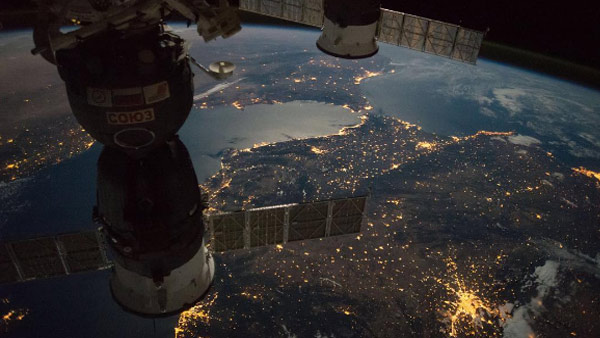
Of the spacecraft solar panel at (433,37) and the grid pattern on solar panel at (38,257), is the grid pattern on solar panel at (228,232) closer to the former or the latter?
the grid pattern on solar panel at (38,257)

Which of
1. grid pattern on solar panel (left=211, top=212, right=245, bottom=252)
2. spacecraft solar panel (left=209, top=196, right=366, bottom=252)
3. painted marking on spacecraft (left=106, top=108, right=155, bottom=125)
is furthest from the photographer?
spacecraft solar panel (left=209, top=196, right=366, bottom=252)

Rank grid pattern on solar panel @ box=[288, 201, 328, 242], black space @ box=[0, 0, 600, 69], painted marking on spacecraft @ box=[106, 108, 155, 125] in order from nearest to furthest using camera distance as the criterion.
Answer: painted marking on spacecraft @ box=[106, 108, 155, 125] → grid pattern on solar panel @ box=[288, 201, 328, 242] → black space @ box=[0, 0, 600, 69]

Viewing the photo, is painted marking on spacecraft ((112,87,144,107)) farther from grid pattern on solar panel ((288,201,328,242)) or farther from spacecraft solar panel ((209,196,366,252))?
grid pattern on solar panel ((288,201,328,242))

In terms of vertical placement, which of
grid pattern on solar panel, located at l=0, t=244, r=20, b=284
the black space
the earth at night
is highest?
the black space

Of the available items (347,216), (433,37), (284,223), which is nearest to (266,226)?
(284,223)

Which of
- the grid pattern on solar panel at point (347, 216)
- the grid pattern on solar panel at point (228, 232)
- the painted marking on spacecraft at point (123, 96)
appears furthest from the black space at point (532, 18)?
the painted marking on spacecraft at point (123, 96)

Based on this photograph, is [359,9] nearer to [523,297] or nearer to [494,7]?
[523,297]

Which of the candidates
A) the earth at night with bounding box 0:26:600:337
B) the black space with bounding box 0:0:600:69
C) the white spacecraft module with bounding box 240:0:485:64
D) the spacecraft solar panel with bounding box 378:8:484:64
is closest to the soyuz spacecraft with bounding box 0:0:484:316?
the white spacecraft module with bounding box 240:0:485:64
